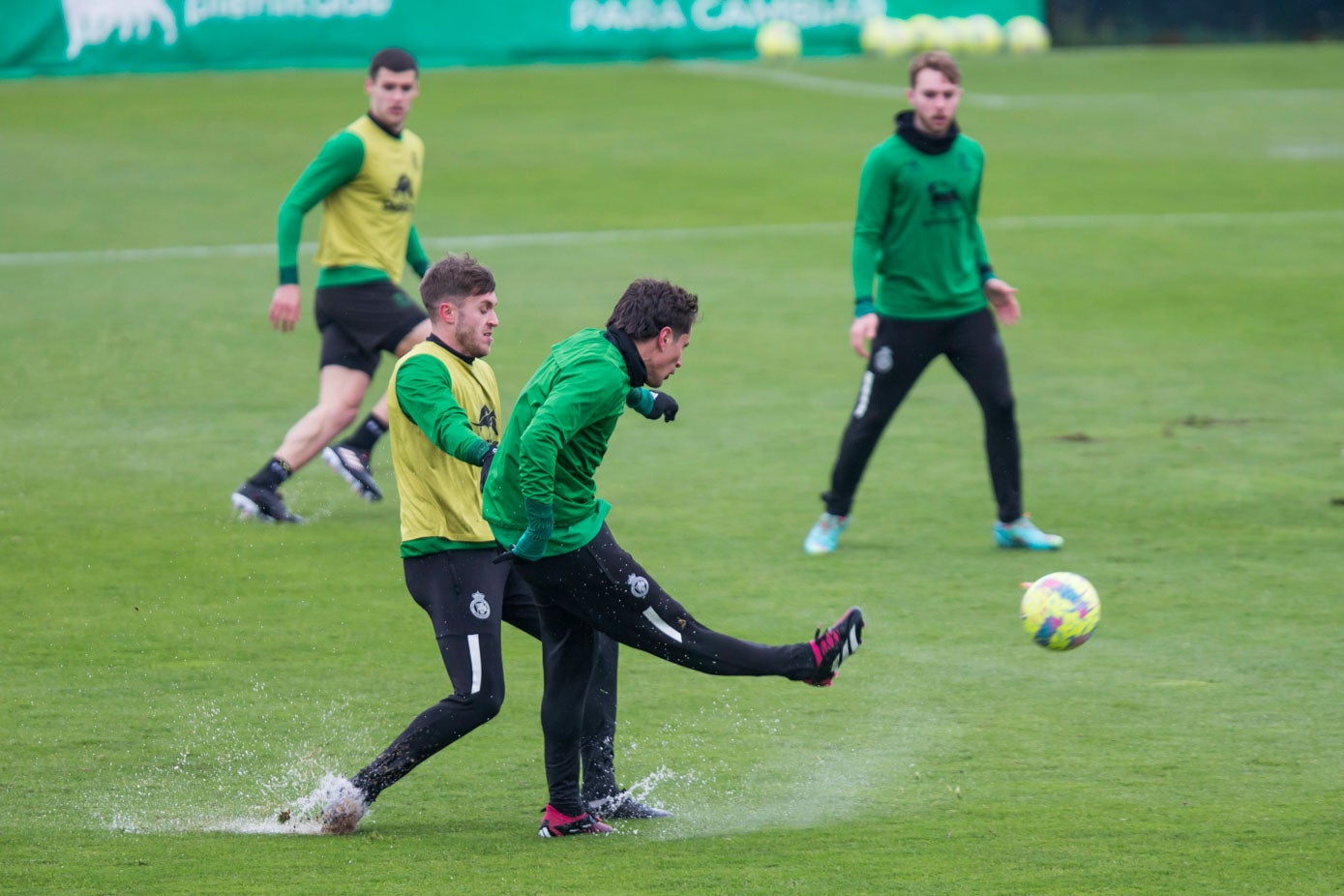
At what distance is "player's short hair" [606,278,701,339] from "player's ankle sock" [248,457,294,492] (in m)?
4.64

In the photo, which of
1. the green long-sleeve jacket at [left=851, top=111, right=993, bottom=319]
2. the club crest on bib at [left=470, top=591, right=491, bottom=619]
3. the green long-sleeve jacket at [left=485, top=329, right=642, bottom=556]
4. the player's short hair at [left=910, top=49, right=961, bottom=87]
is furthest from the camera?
the green long-sleeve jacket at [left=851, top=111, right=993, bottom=319]

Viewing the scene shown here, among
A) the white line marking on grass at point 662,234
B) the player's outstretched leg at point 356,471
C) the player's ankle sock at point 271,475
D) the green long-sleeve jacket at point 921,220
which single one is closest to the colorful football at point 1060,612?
the green long-sleeve jacket at point 921,220

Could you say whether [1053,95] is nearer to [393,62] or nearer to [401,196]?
[401,196]

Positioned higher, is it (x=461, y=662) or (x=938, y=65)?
(x=938, y=65)

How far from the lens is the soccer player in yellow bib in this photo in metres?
5.93

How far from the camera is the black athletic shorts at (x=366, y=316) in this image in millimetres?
10008

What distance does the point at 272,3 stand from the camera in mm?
34438

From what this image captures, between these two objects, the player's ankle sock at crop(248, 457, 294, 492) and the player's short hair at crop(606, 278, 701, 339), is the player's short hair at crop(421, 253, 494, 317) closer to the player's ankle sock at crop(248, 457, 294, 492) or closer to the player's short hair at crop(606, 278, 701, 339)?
the player's short hair at crop(606, 278, 701, 339)

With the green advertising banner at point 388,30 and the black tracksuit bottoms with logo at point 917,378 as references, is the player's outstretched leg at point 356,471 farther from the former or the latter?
the green advertising banner at point 388,30

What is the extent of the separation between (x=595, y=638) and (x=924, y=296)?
3.87m

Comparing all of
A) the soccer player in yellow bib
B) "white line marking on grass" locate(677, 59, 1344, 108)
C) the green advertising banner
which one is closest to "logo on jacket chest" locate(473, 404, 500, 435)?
the soccer player in yellow bib

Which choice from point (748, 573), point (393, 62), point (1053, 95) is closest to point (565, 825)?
point (748, 573)

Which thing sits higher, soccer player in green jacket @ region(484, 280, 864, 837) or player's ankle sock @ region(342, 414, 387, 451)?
soccer player in green jacket @ region(484, 280, 864, 837)

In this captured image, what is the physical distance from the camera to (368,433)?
10477 millimetres
